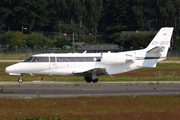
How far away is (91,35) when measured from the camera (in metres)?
115

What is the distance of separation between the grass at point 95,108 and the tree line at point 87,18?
7661 cm

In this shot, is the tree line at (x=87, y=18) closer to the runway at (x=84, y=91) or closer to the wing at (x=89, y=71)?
the wing at (x=89, y=71)

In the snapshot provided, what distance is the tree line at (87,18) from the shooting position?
108875 mm

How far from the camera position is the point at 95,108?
24391 mm

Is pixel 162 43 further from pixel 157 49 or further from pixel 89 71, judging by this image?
pixel 89 71

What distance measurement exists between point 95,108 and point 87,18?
9121 centimetres

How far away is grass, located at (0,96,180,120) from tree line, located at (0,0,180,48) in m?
76.6

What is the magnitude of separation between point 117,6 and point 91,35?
320 inches

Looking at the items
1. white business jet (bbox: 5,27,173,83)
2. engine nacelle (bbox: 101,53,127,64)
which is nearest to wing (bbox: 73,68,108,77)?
white business jet (bbox: 5,27,173,83)

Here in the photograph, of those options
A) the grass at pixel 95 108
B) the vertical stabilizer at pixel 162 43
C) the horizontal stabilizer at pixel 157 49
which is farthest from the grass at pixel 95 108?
the vertical stabilizer at pixel 162 43

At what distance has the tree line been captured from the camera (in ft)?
357

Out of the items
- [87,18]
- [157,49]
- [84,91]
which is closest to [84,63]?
[157,49]

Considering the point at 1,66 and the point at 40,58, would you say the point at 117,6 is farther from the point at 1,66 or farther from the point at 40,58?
the point at 40,58

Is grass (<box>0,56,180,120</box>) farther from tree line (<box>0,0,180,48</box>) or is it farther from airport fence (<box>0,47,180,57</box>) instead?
tree line (<box>0,0,180,48</box>)
